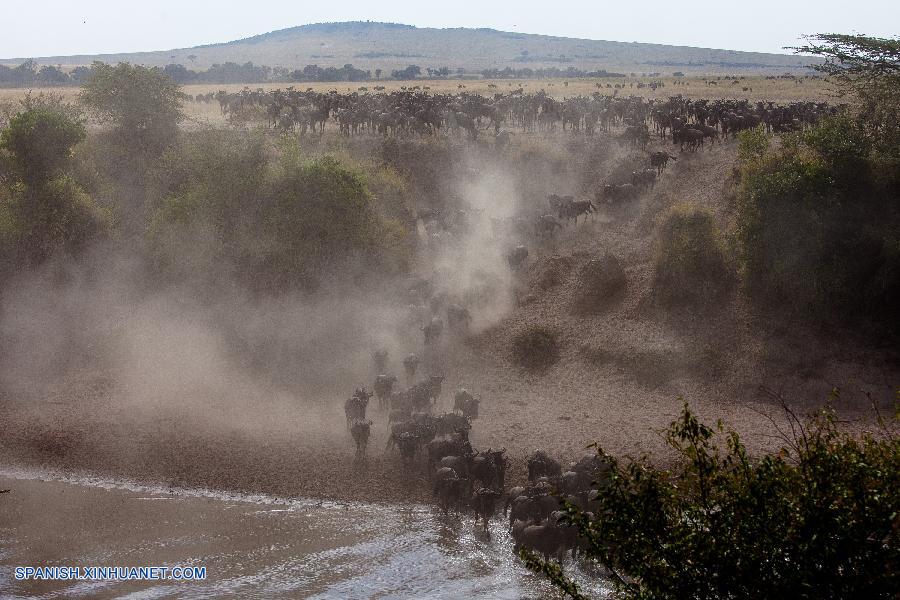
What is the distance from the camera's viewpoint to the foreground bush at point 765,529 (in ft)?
29.9

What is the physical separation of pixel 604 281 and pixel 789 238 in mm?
6197

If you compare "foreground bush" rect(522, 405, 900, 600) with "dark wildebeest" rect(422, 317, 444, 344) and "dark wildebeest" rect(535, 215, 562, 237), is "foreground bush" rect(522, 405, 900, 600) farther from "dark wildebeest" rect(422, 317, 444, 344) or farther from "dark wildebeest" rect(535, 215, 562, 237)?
"dark wildebeest" rect(535, 215, 562, 237)

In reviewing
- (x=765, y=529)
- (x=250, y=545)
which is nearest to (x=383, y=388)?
(x=250, y=545)

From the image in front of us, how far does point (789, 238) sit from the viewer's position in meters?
26.4

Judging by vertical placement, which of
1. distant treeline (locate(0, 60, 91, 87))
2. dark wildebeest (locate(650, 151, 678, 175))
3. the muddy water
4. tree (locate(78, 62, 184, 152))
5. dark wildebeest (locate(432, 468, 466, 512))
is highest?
distant treeline (locate(0, 60, 91, 87))

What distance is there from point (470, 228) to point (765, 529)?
28.0 metres

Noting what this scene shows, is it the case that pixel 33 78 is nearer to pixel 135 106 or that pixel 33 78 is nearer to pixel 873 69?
pixel 135 106

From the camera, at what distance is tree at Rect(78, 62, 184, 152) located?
43469 millimetres

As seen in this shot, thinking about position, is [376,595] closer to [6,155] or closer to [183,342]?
[183,342]

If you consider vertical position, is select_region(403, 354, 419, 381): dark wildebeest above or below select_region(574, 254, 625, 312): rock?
below

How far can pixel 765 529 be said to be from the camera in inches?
377

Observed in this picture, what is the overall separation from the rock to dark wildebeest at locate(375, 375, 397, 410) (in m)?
8.04

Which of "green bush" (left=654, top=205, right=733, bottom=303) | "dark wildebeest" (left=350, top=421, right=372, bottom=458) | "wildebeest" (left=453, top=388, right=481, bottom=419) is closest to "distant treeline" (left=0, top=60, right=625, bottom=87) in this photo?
"green bush" (left=654, top=205, right=733, bottom=303)

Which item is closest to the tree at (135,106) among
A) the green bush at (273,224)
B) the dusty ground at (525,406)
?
the green bush at (273,224)
